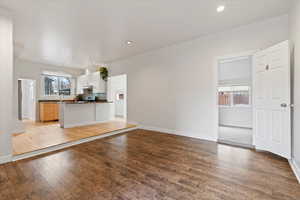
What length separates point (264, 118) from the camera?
270 centimetres

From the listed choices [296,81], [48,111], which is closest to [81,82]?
[48,111]

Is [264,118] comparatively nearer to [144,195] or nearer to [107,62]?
[144,195]

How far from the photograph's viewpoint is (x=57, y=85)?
686 cm

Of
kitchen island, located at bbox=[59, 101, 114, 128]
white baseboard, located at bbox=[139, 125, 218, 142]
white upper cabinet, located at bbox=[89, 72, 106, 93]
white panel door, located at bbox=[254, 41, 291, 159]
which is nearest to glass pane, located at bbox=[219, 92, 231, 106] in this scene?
white baseboard, located at bbox=[139, 125, 218, 142]

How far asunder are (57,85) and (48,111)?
4.76 feet

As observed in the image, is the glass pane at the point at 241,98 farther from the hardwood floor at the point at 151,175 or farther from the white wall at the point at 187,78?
the hardwood floor at the point at 151,175

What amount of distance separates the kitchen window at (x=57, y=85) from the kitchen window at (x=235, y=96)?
7238 millimetres

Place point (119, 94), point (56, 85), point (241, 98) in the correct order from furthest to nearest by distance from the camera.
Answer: point (119, 94) → point (56, 85) → point (241, 98)

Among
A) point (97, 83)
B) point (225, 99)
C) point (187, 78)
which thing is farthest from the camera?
point (97, 83)

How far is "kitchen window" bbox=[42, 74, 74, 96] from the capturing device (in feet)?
21.3

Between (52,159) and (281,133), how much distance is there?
405cm

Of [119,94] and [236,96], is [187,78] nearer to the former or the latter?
[236,96]

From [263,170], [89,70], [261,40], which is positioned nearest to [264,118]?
[263,170]

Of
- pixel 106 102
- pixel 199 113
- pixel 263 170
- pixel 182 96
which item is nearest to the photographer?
pixel 263 170
